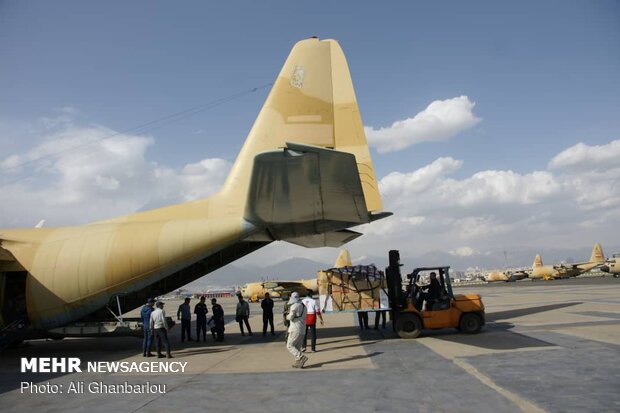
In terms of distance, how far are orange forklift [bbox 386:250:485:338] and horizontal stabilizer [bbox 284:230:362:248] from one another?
245cm

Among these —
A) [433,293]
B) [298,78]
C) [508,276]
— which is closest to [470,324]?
[433,293]

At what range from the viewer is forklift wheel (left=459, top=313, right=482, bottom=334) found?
13391mm

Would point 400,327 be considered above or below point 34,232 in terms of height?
below

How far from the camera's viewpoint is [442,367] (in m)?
8.73

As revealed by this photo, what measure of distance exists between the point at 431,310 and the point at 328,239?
178 inches

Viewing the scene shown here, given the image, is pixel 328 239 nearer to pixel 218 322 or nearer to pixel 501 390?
pixel 218 322

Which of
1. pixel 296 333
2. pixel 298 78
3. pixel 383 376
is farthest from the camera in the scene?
pixel 298 78

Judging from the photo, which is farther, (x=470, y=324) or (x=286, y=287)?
(x=286, y=287)

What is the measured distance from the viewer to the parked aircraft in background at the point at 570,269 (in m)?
67.5

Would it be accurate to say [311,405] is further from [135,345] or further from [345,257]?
[345,257]

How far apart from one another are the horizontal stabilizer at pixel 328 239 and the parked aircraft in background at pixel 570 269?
66.8 metres

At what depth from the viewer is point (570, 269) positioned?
6831 cm

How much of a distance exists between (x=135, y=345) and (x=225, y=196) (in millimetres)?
6978

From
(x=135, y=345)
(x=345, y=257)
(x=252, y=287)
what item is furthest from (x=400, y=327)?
(x=252, y=287)
